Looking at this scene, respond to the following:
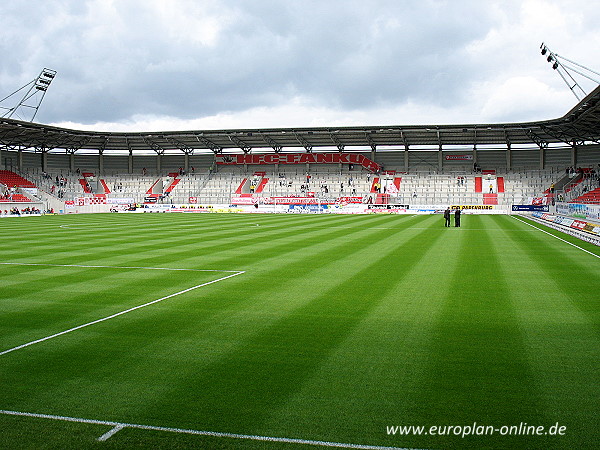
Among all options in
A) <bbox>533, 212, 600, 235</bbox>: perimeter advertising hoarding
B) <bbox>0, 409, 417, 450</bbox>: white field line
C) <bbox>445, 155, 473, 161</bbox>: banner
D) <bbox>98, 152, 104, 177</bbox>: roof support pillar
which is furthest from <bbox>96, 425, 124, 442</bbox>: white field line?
<bbox>98, 152, 104, 177</bbox>: roof support pillar

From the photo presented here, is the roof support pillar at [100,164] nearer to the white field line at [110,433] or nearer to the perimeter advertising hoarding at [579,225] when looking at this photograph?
the perimeter advertising hoarding at [579,225]

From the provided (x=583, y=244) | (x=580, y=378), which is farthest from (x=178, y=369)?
(x=583, y=244)

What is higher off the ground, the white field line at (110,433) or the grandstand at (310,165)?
the grandstand at (310,165)

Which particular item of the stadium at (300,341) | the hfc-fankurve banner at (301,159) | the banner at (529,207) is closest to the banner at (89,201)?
the hfc-fankurve banner at (301,159)

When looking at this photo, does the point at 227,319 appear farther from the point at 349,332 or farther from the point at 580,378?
the point at 580,378

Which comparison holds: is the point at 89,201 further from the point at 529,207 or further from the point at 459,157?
the point at 529,207

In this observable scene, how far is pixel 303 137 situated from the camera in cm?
8275

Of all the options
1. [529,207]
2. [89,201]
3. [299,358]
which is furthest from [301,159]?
[299,358]

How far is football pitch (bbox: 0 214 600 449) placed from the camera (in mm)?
5062

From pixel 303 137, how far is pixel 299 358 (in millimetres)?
77298

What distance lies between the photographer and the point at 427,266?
16375 millimetres

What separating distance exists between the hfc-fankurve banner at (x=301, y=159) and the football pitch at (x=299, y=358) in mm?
72337

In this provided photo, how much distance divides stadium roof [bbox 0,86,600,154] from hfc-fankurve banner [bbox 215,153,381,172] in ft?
4.57

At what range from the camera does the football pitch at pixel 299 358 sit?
16.6ft
